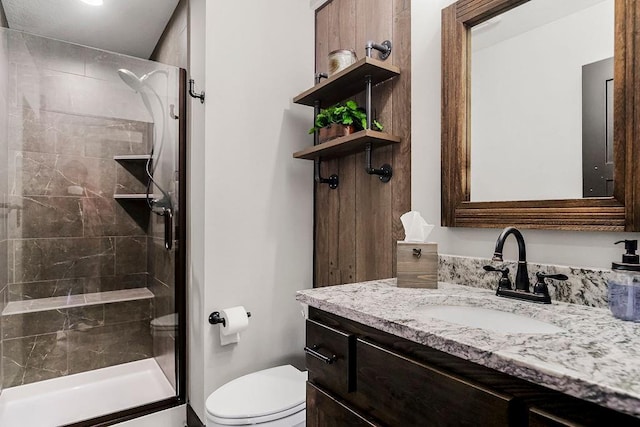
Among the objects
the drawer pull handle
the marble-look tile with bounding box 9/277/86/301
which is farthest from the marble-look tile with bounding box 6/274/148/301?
the drawer pull handle

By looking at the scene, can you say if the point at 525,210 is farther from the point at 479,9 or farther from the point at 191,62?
the point at 191,62

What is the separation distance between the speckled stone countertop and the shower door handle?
4.11ft

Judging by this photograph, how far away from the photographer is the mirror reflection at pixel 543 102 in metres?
0.99

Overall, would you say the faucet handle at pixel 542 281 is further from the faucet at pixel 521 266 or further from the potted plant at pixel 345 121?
the potted plant at pixel 345 121

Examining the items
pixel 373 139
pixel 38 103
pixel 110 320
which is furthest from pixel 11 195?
pixel 373 139

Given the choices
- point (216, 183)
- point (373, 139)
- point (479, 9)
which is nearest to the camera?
point (479, 9)

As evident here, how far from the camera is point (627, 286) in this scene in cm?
82

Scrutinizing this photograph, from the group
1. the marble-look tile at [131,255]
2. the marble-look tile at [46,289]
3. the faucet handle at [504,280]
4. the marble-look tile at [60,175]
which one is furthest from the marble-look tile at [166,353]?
the faucet handle at [504,280]

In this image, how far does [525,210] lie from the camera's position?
1111mm

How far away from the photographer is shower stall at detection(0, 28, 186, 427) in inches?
78.6

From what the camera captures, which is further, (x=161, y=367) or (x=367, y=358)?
(x=161, y=367)

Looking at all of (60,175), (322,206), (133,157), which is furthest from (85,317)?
(322,206)

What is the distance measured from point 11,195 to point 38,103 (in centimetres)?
60

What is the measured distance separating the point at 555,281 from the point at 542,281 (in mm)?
41
